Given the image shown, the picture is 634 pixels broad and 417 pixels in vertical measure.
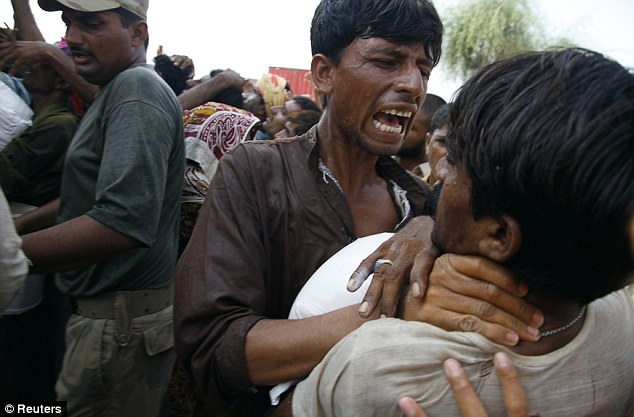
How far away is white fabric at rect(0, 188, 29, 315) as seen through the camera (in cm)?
163

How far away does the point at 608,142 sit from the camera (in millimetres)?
910

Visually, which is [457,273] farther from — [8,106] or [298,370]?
[8,106]

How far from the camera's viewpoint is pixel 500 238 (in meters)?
1.08

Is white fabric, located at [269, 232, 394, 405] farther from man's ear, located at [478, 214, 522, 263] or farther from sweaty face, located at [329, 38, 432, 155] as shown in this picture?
sweaty face, located at [329, 38, 432, 155]

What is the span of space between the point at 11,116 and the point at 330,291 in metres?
2.22

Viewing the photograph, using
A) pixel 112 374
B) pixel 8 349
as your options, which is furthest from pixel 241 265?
pixel 8 349

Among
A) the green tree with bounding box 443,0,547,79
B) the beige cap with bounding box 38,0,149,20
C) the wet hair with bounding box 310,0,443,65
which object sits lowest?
the green tree with bounding box 443,0,547,79

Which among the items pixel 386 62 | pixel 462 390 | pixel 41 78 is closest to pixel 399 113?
pixel 386 62

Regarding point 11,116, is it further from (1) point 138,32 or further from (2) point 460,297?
(2) point 460,297

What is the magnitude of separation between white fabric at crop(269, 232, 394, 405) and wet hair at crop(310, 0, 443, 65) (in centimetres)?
77

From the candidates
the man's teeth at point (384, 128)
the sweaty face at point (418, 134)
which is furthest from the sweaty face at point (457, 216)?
the sweaty face at point (418, 134)

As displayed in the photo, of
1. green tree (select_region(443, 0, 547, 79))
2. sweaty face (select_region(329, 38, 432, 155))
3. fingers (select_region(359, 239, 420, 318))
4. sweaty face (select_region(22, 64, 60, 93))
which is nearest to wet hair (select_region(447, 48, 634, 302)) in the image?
fingers (select_region(359, 239, 420, 318))

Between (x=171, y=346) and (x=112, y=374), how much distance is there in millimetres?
305

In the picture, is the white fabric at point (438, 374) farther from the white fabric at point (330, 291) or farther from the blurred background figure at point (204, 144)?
the blurred background figure at point (204, 144)
